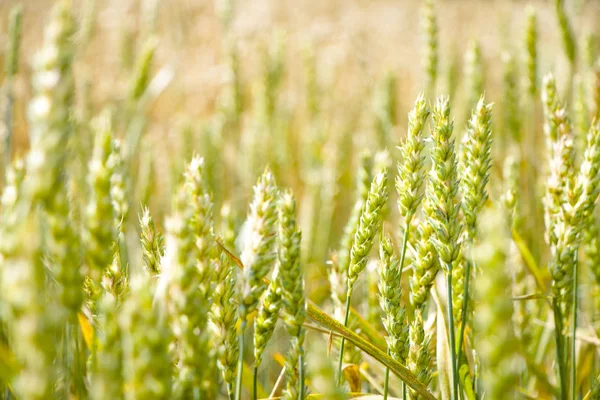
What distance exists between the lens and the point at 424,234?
88cm

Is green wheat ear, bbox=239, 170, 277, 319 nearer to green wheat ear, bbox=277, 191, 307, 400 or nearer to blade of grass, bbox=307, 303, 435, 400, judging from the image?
green wheat ear, bbox=277, 191, 307, 400

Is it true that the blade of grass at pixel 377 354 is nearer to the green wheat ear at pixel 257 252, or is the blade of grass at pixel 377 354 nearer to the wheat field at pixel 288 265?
the wheat field at pixel 288 265

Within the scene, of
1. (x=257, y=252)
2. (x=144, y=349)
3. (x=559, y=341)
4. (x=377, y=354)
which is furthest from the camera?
(x=559, y=341)

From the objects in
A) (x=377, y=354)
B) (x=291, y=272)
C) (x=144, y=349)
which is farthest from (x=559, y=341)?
(x=144, y=349)

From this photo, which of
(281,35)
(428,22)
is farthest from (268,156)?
(428,22)

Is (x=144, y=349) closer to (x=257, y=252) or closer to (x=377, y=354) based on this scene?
(x=257, y=252)

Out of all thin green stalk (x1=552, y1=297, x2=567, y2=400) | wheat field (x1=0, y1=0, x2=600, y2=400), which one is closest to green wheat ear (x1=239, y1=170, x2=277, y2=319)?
wheat field (x1=0, y1=0, x2=600, y2=400)

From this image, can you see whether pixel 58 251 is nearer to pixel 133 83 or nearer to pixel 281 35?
pixel 133 83

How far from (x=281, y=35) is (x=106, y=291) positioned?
2.08 m

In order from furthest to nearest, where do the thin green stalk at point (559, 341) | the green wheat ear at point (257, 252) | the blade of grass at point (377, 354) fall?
the thin green stalk at point (559, 341)
the blade of grass at point (377, 354)
the green wheat ear at point (257, 252)

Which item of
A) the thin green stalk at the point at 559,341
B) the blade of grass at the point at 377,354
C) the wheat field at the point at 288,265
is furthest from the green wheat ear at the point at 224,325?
the thin green stalk at the point at 559,341

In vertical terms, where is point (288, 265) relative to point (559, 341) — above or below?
above

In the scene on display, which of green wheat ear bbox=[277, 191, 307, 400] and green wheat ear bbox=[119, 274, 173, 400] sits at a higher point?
green wheat ear bbox=[277, 191, 307, 400]

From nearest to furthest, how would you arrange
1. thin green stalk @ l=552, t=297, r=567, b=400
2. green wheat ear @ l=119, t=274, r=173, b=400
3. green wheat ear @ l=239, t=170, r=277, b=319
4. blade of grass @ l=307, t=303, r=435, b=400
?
green wheat ear @ l=119, t=274, r=173, b=400 < green wheat ear @ l=239, t=170, r=277, b=319 < blade of grass @ l=307, t=303, r=435, b=400 < thin green stalk @ l=552, t=297, r=567, b=400
